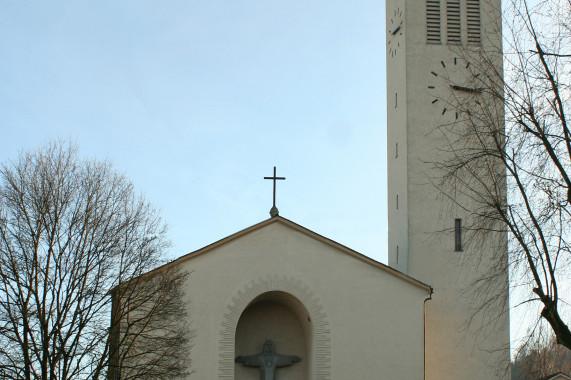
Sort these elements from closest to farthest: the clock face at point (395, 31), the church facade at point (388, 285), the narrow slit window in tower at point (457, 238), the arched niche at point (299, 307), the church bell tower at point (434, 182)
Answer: the arched niche at point (299, 307)
the church facade at point (388, 285)
the church bell tower at point (434, 182)
the narrow slit window in tower at point (457, 238)
the clock face at point (395, 31)

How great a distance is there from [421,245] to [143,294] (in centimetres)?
1038

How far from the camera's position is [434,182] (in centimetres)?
2600

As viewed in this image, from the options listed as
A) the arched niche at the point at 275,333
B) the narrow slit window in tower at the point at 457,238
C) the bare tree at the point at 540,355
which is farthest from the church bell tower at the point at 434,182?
the bare tree at the point at 540,355

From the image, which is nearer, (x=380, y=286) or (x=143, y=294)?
(x=143, y=294)

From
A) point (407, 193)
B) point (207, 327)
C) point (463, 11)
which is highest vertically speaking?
point (463, 11)

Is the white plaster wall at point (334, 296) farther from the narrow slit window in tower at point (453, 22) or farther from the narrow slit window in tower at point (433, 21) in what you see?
the narrow slit window in tower at point (453, 22)

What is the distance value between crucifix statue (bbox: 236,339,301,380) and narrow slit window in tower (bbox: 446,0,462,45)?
1229 cm

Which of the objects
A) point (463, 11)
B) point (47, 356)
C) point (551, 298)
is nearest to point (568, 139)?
point (551, 298)

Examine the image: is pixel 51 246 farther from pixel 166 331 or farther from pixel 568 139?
pixel 568 139

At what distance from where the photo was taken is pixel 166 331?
68.6 feet

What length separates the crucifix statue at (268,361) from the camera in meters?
23.8

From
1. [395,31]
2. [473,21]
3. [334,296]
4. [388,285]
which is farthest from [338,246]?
[473,21]

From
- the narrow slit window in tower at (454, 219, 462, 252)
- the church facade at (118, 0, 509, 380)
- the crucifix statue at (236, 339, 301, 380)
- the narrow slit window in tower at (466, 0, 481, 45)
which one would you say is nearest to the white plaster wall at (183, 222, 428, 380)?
the church facade at (118, 0, 509, 380)

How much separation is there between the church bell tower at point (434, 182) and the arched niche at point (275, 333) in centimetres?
407
